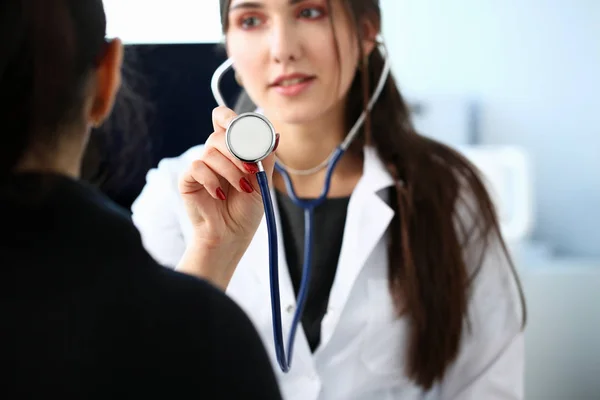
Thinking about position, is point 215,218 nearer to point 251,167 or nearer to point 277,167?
point 251,167

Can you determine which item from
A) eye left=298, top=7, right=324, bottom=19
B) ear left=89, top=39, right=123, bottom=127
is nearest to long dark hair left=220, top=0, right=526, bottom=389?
eye left=298, top=7, right=324, bottom=19

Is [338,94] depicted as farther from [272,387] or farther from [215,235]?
[272,387]

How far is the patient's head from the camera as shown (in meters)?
0.34

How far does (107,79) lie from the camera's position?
1.37ft

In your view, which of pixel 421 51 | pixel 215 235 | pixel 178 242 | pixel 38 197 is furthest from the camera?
pixel 421 51

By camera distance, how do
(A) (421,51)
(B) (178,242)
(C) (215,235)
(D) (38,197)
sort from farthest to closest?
(A) (421,51) → (B) (178,242) → (C) (215,235) → (D) (38,197)

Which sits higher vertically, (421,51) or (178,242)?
(421,51)

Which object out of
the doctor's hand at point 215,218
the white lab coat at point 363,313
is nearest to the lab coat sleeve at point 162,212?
the white lab coat at point 363,313

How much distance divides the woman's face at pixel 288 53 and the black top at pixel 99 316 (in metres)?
0.36

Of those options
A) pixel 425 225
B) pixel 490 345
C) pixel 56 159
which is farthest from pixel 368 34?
pixel 56 159

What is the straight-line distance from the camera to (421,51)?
81.5 inches

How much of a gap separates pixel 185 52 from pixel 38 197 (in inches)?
14.4

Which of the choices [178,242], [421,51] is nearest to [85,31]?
[178,242]

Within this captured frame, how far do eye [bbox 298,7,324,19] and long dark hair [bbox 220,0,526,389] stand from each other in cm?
12
